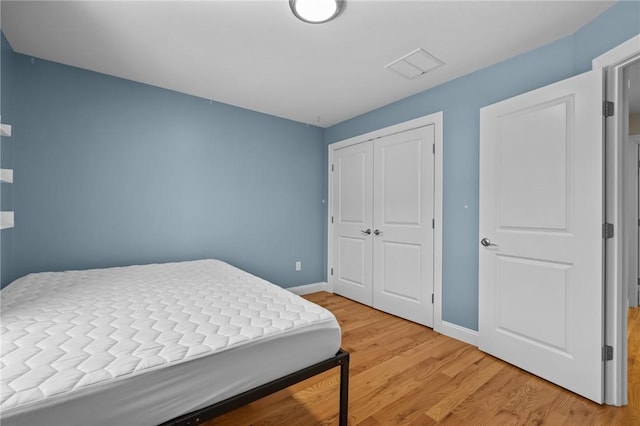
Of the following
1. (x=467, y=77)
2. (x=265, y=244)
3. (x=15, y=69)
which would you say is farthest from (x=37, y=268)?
(x=467, y=77)

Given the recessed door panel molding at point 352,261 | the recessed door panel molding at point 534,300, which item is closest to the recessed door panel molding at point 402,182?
the recessed door panel molding at point 352,261

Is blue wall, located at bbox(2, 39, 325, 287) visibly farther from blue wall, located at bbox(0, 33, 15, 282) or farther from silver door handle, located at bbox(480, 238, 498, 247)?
silver door handle, located at bbox(480, 238, 498, 247)

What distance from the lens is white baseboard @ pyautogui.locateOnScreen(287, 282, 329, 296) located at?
3.85 metres

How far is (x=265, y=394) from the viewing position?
117cm

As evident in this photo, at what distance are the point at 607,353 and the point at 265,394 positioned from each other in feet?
6.62

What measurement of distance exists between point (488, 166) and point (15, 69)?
3836mm

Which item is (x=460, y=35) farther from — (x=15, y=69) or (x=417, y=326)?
(x=15, y=69)

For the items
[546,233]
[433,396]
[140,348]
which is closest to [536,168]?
[546,233]

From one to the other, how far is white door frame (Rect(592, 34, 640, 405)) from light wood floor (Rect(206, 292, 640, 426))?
0.19m

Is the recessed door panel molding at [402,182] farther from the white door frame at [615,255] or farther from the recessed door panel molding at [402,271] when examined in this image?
the white door frame at [615,255]

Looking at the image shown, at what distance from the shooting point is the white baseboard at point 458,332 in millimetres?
2428

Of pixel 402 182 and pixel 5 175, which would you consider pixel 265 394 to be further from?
pixel 402 182

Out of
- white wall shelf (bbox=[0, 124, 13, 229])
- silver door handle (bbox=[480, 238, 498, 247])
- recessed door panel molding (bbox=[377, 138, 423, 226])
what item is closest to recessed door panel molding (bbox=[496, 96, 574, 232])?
silver door handle (bbox=[480, 238, 498, 247])

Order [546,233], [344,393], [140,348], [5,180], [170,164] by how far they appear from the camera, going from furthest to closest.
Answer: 1. [170,164]
2. [546,233]
3. [5,180]
4. [344,393]
5. [140,348]
